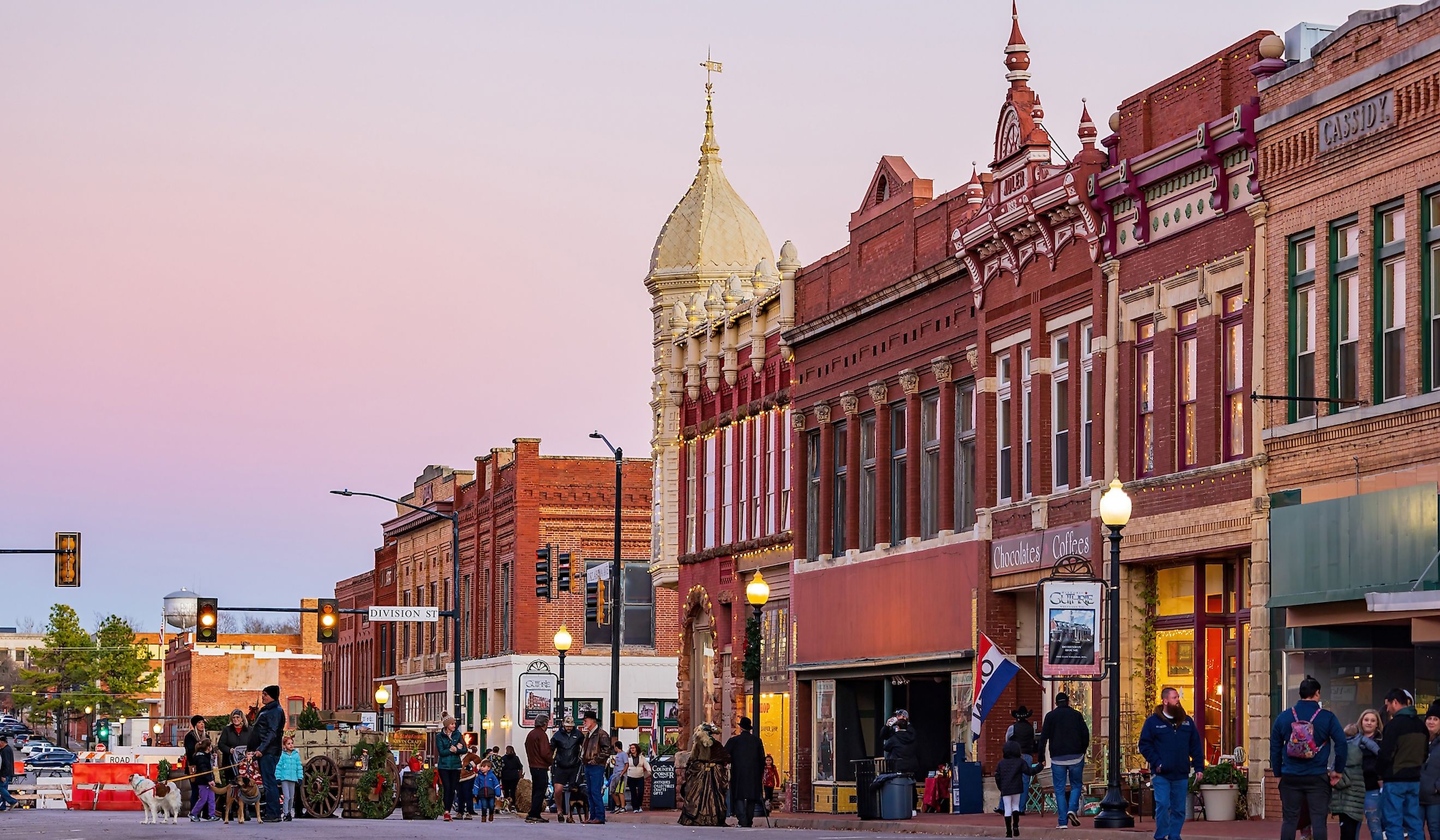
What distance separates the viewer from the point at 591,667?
7269 cm

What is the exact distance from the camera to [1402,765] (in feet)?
70.8

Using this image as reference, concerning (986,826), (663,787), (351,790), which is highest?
(986,826)

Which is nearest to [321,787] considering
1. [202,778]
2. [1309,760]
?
[202,778]

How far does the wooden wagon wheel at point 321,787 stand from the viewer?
3756cm

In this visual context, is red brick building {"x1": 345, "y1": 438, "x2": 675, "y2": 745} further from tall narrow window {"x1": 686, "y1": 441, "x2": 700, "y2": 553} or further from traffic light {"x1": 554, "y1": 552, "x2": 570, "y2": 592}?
tall narrow window {"x1": 686, "y1": 441, "x2": 700, "y2": 553}

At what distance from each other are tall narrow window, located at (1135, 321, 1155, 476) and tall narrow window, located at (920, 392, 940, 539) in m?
8.01

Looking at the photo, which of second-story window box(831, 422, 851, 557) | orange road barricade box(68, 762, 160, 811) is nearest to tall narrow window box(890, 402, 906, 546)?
second-story window box(831, 422, 851, 557)

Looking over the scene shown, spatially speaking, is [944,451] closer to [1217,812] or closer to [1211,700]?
[1211,700]

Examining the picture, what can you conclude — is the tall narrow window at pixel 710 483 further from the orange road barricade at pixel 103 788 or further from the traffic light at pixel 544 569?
the orange road barricade at pixel 103 788

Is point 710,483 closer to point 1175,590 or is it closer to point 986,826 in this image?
point 1175,590

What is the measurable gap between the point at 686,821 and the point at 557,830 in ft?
13.4

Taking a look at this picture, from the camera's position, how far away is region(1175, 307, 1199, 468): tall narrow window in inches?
1266

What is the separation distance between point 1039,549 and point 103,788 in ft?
87.2

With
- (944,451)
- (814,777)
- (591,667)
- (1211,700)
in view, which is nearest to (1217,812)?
(1211,700)
